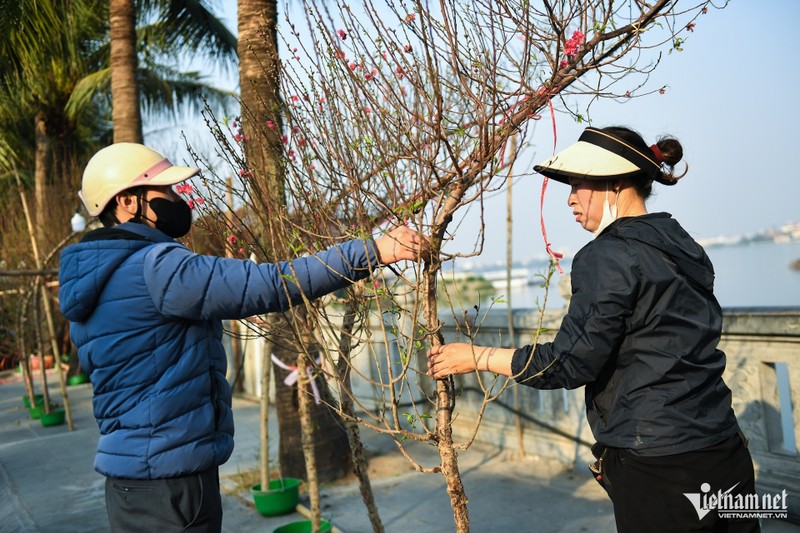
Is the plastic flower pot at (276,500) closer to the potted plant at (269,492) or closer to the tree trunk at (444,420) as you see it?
the potted plant at (269,492)

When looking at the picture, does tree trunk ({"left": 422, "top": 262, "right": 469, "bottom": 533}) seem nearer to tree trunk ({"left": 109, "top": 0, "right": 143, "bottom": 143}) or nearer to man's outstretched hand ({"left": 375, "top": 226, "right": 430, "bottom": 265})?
man's outstretched hand ({"left": 375, "top": 226, "right": 430, "bottom": 265})

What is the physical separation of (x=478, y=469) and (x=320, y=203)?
184 inches

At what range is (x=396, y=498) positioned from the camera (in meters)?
6.54

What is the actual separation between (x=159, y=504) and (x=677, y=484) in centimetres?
171

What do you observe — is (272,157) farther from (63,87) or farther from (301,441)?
(63,87)

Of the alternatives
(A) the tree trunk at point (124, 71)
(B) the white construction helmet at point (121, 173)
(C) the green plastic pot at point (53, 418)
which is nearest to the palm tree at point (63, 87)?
(A) the tree trunk at point (124, 71)

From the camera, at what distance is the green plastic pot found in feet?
38.7

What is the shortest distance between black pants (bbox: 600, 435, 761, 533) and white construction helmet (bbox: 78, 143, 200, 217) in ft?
6.09

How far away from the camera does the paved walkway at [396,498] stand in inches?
227

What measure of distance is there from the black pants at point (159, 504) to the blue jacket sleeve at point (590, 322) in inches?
46.9

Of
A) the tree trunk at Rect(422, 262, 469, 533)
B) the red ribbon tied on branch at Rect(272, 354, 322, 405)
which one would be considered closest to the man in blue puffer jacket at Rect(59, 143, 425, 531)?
the tree trunk at Rect(422, 262, 469, 533)

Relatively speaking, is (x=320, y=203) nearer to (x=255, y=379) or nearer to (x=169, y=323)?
(x=169, y=323)

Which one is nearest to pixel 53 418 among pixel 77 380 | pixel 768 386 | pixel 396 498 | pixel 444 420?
pixel 77 380

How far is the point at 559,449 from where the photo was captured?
7.05 meters
